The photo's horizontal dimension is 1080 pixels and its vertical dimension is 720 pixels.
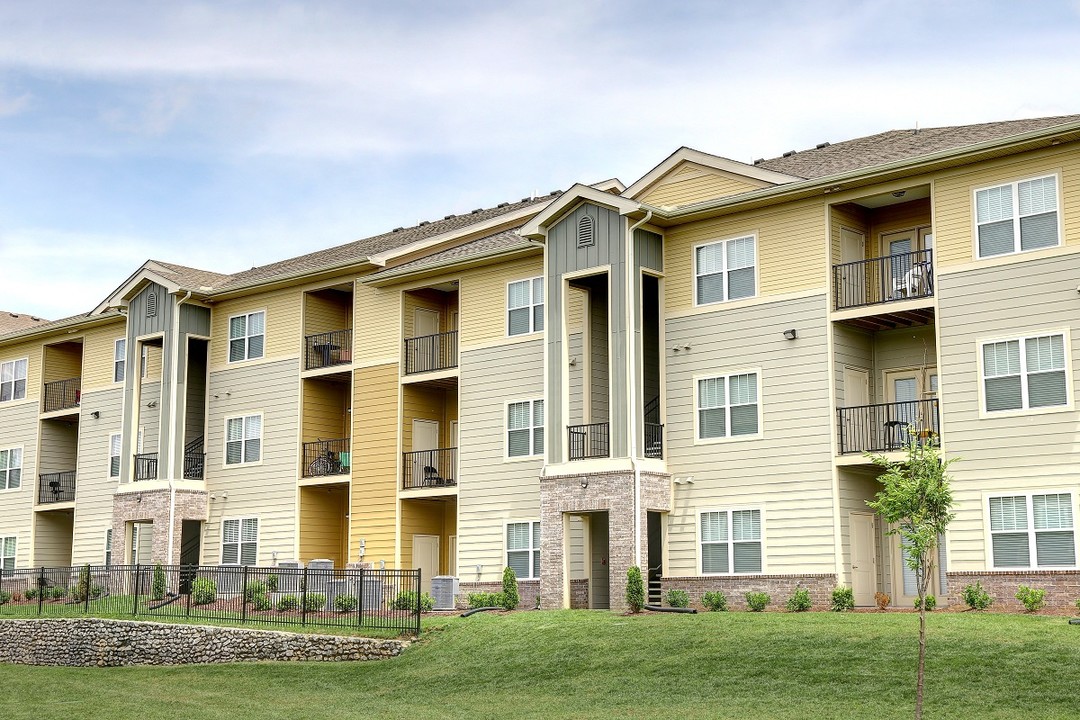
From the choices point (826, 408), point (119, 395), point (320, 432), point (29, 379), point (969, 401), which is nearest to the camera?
point (969, 401)

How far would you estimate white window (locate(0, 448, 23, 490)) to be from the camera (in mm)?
50031

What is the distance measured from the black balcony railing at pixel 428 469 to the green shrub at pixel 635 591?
871cm

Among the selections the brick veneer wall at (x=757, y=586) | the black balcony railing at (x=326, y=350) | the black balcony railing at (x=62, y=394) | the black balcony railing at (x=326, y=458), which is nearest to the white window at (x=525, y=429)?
the brick veneer wall at (x=757, y=586)

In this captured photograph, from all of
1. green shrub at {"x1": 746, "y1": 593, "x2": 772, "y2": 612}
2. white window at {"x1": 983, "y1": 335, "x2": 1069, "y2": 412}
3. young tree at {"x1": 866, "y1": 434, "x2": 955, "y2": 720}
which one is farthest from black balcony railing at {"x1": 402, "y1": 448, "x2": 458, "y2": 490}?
young tree at {"x1": 866, "y1": 434, "x2": 955, "y2": 720}

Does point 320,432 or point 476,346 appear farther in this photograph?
point 320,432

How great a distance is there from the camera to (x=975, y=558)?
27.1 m

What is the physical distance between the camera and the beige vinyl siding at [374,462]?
38.2m

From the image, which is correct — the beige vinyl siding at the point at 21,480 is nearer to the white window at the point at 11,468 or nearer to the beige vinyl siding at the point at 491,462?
the white window at the point at 11,468

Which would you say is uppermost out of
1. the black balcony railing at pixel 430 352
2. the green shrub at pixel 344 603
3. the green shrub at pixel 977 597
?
the black balcony railing at pixel 430 352

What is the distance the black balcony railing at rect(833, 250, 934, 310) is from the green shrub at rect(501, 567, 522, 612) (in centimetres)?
1045

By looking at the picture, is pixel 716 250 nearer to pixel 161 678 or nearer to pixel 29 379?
pixel 161 678

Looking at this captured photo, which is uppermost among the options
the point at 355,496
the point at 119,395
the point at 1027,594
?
the point at 119,395

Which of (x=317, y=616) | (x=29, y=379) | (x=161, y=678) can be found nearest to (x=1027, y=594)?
(x=317, y=616)

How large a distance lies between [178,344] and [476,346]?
11.3 metres
